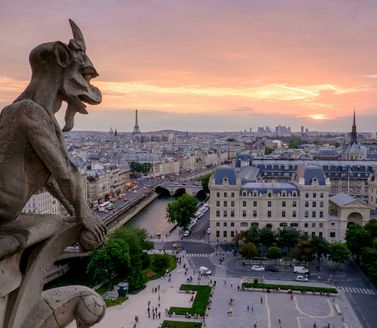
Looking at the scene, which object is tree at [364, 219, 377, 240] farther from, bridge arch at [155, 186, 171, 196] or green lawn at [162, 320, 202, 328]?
bridge arch at [155, 186, 171, 196]

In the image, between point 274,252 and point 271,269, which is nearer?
point 271,269

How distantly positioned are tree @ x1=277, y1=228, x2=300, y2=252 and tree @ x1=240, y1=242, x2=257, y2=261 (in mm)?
3800

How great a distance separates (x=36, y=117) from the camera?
4.88 meters

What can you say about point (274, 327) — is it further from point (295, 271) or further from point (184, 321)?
point (295, 271)

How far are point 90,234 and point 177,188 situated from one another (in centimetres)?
8601

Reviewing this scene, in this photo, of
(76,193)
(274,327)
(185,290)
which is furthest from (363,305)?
(76,193)

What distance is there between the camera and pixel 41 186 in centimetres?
540

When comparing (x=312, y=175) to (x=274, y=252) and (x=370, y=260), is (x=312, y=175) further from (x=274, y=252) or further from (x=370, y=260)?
(x=370, y=260)

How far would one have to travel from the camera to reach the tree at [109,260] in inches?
1363

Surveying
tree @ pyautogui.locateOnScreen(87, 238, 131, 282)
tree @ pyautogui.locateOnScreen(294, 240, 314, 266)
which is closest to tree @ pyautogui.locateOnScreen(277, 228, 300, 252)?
tree @ pyautogui.locateOnScreen(294, 240, 314, 266)

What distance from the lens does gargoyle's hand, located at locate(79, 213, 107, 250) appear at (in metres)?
5.50

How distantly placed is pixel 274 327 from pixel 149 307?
795 centimetres

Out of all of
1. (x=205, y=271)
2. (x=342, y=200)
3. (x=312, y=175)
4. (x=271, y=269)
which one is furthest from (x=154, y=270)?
(x=342, y=200)

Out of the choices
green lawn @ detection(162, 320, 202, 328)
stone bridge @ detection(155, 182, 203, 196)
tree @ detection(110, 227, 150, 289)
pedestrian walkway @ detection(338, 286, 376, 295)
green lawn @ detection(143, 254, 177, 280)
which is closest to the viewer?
green lawn @ detection(162, 320, 202, 328)
